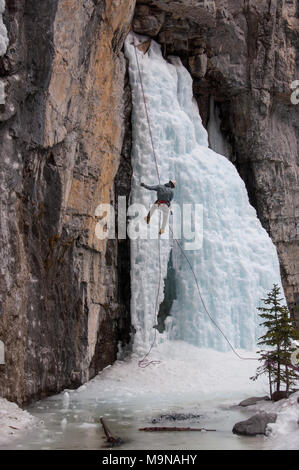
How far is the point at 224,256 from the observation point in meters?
13.4

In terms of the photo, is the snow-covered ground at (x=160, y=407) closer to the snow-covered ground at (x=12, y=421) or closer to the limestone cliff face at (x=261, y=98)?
the snow-covered ground at (x=12, y=421)

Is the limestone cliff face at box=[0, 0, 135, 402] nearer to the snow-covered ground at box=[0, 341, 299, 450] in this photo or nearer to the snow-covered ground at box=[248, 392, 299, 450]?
the snow-covered ground at box=[0, 341, 299, 450]

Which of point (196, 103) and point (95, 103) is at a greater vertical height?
point (196, 103)

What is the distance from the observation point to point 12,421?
22.7 ft

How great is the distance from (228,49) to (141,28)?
381cm

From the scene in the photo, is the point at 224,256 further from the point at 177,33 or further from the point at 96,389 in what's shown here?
the point at 177,33

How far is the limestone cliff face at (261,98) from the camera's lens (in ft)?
54.7

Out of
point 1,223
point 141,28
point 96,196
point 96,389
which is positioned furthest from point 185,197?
point 1,223

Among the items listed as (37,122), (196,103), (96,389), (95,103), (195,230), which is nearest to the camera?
(37,122)
